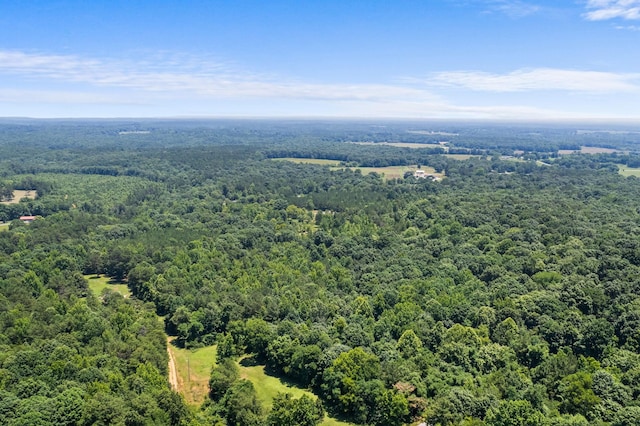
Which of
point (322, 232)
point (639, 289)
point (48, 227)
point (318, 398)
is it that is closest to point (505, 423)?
point (318, 398)

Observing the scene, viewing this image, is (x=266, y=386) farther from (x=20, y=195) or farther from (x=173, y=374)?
(x=20, y=195)

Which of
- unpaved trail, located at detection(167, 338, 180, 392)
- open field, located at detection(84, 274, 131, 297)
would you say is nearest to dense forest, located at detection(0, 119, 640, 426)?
open field, located at detection(84, 274, 131, 297)

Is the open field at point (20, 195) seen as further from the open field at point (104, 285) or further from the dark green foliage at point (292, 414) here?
the dark green foliage at point (292, 414)

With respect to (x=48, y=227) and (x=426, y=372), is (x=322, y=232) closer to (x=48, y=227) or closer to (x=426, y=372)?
(x=426, y=372)

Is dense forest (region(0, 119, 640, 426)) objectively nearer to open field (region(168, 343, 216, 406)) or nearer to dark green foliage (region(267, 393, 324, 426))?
dark green foliage (region(267, 393, 324, 426))

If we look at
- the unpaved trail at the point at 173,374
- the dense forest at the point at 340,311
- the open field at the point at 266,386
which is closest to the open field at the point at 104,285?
the dense forest at the point at 340,311
